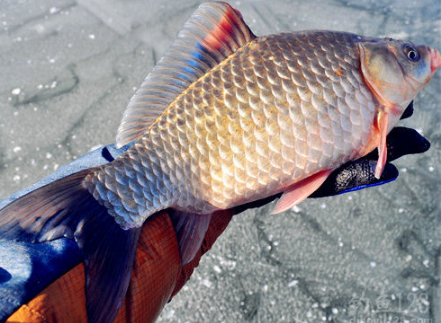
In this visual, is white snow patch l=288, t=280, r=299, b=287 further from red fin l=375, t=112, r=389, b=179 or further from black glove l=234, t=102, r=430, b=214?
red fin l=375, t=112, r=389, b=179

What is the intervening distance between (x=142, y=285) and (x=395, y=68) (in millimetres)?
922

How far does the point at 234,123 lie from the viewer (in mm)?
1084

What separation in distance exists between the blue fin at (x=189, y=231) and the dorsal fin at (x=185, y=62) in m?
0.26

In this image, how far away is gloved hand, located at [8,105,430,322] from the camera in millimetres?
959

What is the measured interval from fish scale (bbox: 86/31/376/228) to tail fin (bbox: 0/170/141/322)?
0.36 feet

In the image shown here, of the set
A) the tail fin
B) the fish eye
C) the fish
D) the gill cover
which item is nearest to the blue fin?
the fish

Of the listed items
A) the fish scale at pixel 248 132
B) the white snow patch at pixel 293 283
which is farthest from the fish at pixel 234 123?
the white snow patch at pixel 293 283

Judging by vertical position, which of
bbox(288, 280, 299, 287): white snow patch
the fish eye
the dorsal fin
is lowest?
bbox(288, 280, 299, 287): white snow patch

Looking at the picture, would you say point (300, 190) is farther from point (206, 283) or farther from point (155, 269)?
point (206, 283)

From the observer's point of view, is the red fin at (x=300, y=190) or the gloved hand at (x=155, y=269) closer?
the gloved hand at (x=155, y=269)

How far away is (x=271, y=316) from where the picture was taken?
1.78m

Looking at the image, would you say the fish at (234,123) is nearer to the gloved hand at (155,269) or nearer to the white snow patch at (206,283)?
the gloved hand at (155,269)

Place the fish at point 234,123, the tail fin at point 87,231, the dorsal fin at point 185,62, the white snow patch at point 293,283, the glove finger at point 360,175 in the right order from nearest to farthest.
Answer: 1. the tail fin at point 87,231
2. the fish at point 234,123
3. the dorsal fin at point 185,62
4. the glove finger at point 360,175
5. the white snow patch at point 293,283

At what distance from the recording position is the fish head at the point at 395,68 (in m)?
1.15
